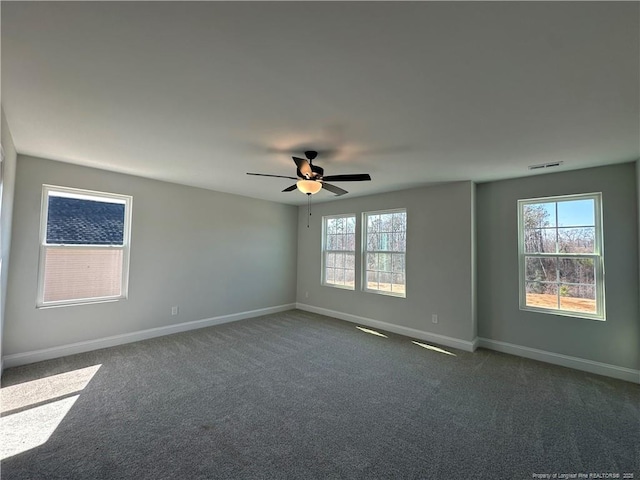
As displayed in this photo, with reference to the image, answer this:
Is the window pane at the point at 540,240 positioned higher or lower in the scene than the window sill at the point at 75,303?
higher

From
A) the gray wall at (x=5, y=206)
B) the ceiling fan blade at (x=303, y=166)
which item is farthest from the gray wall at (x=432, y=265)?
the gray wall at (x=5, y=206)

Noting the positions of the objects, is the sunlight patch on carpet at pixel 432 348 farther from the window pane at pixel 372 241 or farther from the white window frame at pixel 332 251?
the window pane at pixel 372 241

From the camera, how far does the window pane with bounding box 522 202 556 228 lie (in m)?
3.79

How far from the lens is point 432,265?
4492mm

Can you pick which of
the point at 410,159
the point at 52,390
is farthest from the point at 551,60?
the point at 52,390

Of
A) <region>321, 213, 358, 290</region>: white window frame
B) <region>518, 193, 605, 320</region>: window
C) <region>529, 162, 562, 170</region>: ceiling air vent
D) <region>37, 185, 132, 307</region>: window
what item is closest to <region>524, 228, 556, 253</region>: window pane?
<region>518, 193, 605, 320</region>: window

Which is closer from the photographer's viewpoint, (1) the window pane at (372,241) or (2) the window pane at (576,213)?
(2) the window pane at (576,213)

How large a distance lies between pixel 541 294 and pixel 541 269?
0.34 meters

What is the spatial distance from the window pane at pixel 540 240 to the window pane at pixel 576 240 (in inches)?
2.9

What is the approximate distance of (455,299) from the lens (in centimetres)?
422

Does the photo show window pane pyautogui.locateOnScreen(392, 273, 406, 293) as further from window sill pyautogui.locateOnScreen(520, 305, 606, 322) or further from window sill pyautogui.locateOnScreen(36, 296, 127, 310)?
window sill pyautogui.locateOnScreen(36, 296, 127, 310)

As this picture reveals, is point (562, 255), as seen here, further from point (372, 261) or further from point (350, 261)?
point (350, 261)

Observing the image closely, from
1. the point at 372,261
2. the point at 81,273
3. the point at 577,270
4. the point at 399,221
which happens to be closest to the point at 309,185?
the point at 399,221

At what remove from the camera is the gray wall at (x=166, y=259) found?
3.35 metres
